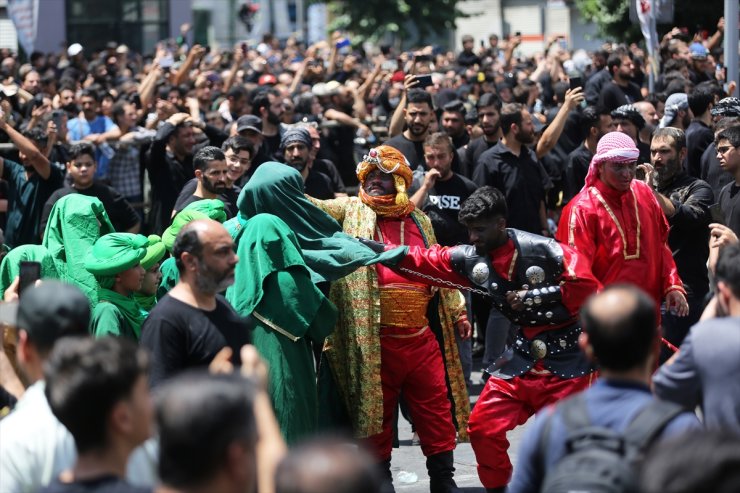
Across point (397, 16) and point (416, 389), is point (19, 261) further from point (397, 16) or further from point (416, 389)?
point (397, 16)

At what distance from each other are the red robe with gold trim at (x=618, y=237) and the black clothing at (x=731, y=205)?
0.72m

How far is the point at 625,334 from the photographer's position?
3.81 meters

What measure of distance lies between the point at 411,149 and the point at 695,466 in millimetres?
7522

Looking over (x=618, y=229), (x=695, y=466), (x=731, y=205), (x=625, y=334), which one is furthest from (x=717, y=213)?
(x=695, y=466)

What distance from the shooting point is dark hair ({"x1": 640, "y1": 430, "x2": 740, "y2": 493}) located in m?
2.79

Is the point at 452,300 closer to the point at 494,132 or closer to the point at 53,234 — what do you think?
the point at 53,234

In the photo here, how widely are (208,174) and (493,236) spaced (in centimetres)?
256

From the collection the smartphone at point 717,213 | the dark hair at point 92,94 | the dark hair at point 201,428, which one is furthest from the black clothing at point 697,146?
the dark hair at point 201,428

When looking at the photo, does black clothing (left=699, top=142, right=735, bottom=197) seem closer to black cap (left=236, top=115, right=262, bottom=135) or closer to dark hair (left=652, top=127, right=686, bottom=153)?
dark hair (left=652, top=127, right=686, bottom=153)

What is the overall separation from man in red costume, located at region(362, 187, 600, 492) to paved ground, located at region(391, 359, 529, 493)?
0.99 meters

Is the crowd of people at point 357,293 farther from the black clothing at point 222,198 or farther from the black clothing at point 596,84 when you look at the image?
the black clothing at point 596,84

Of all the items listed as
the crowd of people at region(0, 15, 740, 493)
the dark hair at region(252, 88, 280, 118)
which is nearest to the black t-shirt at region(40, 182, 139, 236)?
the crowd of people at region(0, 15, 740, 493)

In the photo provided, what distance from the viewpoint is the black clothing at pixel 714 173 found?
30.5 ft

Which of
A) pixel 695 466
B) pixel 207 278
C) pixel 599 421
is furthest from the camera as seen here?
pixel 207 278
